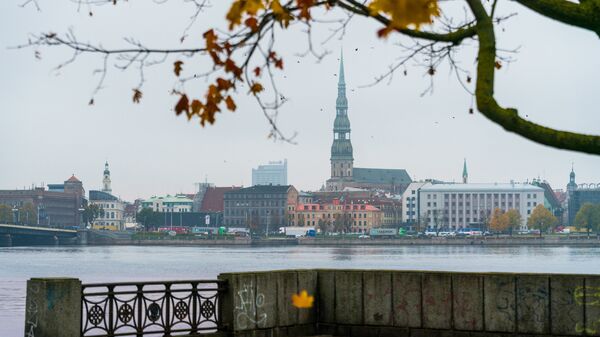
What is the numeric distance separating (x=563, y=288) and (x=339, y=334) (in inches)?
143

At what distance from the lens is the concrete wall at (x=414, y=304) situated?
56.5 feet

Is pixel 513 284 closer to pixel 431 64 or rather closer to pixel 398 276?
pixel 398 276

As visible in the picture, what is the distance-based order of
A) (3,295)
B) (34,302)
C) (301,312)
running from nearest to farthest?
(34,302), (301,312), (3,295)

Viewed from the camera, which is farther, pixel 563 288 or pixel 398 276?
pixel 398 276

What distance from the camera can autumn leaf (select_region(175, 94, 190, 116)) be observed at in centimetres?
790

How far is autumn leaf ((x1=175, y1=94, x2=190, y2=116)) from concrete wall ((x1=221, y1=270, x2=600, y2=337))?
33.3ft

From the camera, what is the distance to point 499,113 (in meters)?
9.12

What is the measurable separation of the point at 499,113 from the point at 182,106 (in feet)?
7.98

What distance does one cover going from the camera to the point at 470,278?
18.0m

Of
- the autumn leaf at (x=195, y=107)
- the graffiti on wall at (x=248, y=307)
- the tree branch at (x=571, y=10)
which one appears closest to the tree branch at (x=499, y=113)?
the tree branch at (x=571, y=10)

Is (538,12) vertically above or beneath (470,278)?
above

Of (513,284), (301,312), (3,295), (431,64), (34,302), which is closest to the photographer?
(431,64)

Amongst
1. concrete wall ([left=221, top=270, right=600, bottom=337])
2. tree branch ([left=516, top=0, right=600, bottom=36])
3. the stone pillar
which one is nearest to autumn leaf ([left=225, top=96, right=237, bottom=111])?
tree branch ([left=516, top=0, right=600, bottom=36])

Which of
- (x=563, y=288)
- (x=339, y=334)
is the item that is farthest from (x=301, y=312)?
(x=563, y=288)
